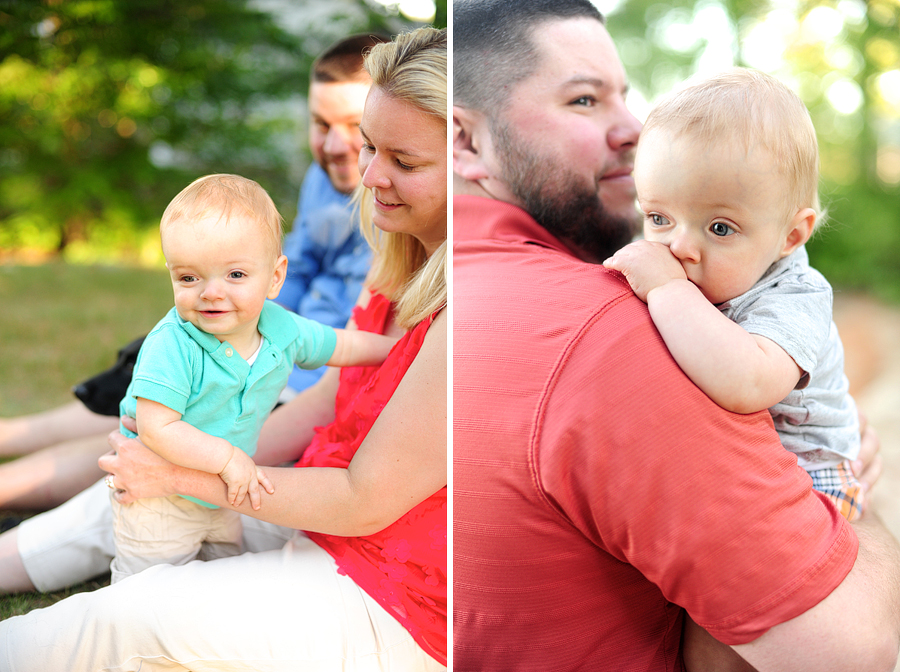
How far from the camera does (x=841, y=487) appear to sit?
1220 millimetres

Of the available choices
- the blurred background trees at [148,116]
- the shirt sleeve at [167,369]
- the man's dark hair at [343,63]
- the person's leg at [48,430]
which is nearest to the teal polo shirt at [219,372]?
the shirt sleeve at [167,369]

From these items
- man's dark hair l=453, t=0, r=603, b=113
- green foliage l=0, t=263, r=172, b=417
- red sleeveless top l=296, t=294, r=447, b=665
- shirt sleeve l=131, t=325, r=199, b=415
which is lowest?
green foliage l=0, t=263, r=172, b=417

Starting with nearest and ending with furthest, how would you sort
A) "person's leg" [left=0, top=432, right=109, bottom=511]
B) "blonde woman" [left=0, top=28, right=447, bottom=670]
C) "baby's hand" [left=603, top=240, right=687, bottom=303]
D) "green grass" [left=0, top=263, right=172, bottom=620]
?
"baby's hand" [left=603, top=240, right=687, bottom=303] < "blonde woman" [left=0, top=28, right=447, bottom=670] < "person's leg" [left=0, top=432, right=109, bottom=511] < "green grass" [left=0, top=263, right=172, bottom=620]

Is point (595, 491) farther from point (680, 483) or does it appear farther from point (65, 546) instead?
point (65, 546)

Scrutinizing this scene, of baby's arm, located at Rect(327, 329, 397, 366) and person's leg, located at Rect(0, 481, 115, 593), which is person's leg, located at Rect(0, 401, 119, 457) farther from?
baby's arm, located at Rect(327, 329, 397, 366)

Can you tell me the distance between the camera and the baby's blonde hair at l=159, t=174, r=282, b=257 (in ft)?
3.43

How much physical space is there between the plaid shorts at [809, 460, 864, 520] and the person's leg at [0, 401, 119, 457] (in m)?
1.87

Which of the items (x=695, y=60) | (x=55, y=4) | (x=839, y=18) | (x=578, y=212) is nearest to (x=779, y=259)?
(x=578, y=212)

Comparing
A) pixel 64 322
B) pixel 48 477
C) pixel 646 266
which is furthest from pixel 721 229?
pixel 64 322

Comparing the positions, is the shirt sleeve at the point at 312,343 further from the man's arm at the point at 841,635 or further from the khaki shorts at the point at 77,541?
the man's arm at the point at 841,635

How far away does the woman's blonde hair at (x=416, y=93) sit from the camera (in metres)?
1.08

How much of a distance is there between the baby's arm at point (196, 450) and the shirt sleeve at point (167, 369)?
2 centimetres

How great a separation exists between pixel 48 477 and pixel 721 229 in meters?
1.75

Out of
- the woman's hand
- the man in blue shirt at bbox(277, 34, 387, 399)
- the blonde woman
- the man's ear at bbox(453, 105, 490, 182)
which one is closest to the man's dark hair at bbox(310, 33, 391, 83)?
the man in blue shirt at bbox(277, 34, 387, 399)
